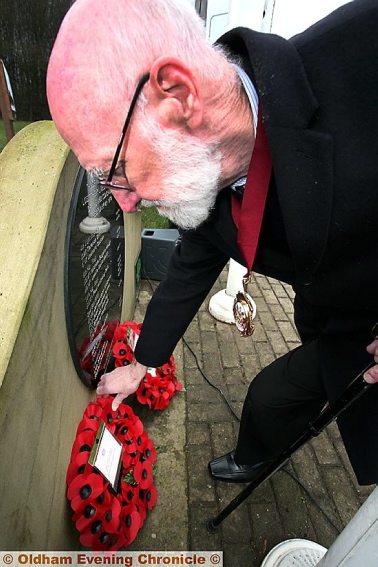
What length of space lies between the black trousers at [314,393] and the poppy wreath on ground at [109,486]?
0.58m

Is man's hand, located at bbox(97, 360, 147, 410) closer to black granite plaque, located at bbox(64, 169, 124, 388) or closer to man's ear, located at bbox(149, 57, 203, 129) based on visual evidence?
black granite plaque, located at bbox(64, 169, 124, 388)

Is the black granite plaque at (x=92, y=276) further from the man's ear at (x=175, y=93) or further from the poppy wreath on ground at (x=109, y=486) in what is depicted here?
the man's ear at (x=175, y=93)

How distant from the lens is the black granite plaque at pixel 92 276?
5.32ft

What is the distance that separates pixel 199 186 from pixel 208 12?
10.8 ft

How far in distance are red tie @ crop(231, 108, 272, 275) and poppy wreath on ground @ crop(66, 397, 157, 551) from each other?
3.96 ft

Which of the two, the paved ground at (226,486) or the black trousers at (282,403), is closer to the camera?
the black trousers at (282,403)

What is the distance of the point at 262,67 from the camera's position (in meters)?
0.90

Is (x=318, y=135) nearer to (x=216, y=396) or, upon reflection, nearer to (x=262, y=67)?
(x=262, y=67)

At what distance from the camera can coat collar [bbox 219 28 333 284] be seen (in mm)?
→ 894

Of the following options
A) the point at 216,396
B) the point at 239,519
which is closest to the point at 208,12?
the point at 216,396

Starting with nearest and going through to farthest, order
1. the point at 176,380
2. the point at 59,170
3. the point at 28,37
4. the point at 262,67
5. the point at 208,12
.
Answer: the point at 262,67 < the point at 59,170 < the point at 176,380 < the point at 208,12 < the point at 28,37

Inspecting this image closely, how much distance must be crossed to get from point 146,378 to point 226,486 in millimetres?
830

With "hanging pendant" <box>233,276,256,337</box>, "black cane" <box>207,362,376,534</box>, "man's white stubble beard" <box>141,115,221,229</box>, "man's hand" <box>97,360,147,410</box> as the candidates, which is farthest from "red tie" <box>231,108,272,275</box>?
"man's hand" <box>97,360,147,410</box>

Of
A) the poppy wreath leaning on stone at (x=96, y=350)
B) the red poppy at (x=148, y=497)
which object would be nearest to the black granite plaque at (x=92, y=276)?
the poppy wreath leaning on stone at (x=96, y=350)
